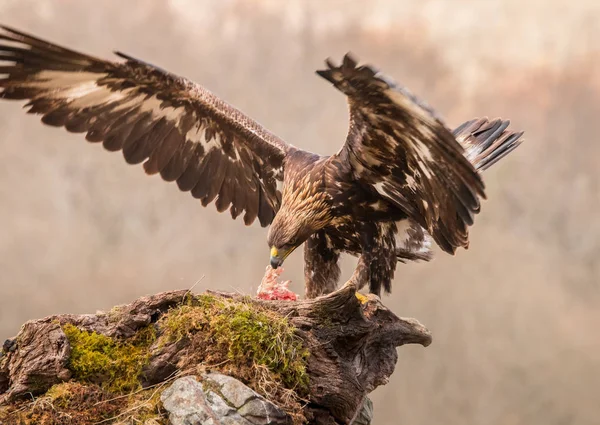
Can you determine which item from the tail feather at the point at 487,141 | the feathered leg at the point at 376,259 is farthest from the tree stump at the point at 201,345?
the tail feather at the point at 487,141

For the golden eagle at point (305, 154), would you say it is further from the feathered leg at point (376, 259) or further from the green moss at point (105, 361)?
the green moss at point (105, 361)

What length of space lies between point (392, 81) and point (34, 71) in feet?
12.4

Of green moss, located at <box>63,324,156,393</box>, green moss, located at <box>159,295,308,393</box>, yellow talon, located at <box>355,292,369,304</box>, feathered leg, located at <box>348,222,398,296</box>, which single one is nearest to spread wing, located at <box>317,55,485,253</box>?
feathered leg, located at <box>348,222,398,296</box>

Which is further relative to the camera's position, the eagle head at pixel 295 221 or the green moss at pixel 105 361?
the eagle head at pixel 295 221

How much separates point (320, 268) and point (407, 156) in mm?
1977

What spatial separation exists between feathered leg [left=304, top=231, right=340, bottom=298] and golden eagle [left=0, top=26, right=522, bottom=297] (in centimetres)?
1

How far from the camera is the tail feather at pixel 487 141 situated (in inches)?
269

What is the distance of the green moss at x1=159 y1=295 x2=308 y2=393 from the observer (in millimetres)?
4602

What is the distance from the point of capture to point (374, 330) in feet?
18.0

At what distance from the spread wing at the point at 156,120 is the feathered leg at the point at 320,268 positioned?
838 millimetres

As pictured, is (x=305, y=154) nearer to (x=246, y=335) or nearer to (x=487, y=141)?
(x=487, y=141)

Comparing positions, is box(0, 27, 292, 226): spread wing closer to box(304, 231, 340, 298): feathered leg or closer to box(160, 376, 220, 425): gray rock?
box(304, 231, 340, 298): feathered leg

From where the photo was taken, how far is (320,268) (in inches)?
272

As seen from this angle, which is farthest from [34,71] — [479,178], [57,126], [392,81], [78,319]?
[479,178]
